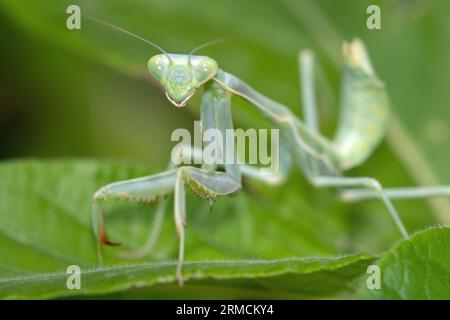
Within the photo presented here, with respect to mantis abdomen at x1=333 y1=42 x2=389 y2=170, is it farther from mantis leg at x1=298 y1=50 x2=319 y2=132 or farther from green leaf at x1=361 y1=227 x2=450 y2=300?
green leaf at x1=361 y1=227 x2=450 y2=300

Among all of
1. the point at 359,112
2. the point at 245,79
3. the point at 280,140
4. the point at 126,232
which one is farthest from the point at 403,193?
the point at 126,232

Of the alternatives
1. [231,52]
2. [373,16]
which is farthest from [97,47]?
[373,16]

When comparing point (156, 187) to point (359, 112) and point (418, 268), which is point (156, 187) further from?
point (359, 112)

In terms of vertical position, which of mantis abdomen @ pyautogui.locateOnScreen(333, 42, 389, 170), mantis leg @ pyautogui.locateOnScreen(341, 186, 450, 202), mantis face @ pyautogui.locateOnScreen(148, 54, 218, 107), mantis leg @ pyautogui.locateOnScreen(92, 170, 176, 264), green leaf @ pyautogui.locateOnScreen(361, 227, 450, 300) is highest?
mantis abdomen @ pyautogui.locateOnScreen(333, 42, 389, 170)

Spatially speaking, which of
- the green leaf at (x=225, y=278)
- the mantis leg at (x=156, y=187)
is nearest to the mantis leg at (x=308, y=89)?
the mantis leg at (x=156, y=187)

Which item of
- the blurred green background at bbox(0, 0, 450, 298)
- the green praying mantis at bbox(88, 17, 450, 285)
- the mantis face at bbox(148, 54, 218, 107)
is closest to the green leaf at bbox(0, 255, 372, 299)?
the green praying mantis at bbox(88, 17, 450, 285)

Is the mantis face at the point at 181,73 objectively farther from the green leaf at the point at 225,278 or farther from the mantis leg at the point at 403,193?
the mantis leg at the point at 403,193

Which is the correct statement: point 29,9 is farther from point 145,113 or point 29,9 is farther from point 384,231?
point 384,231
